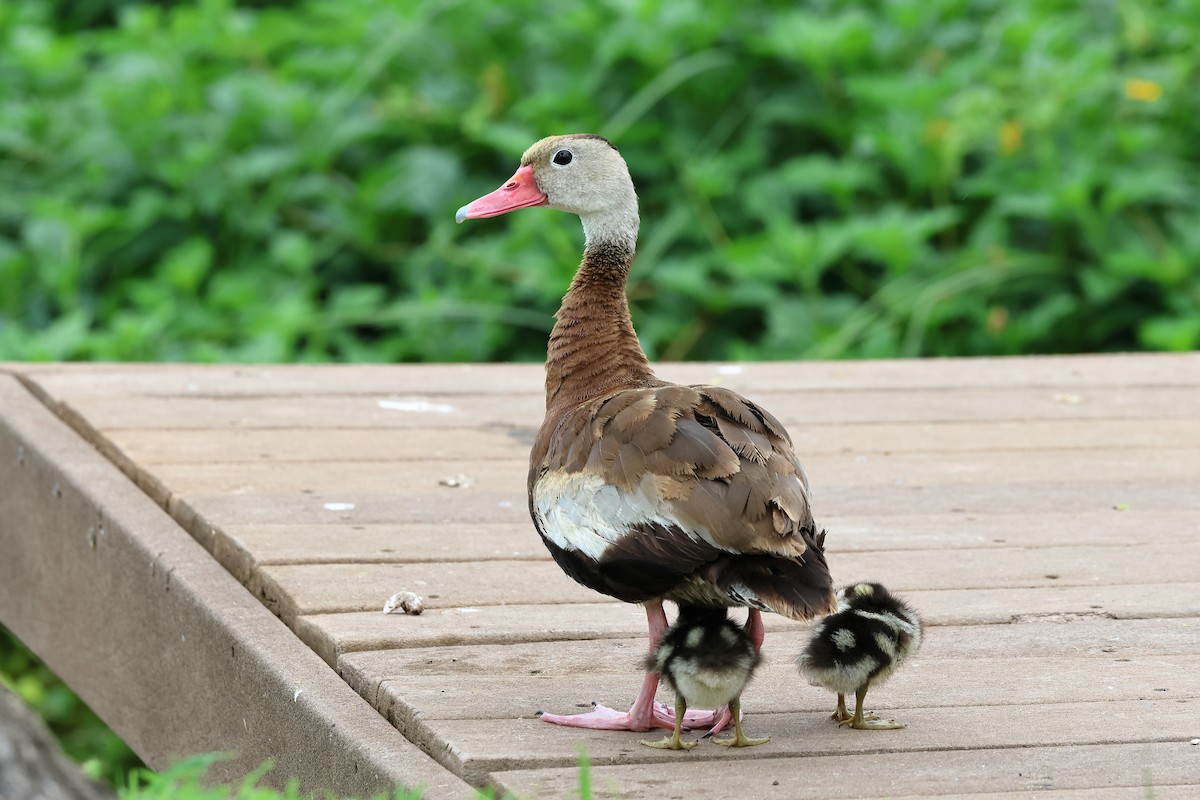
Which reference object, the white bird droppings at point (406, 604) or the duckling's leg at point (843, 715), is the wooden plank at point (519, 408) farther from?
the duckling's leg at point (843, 715)

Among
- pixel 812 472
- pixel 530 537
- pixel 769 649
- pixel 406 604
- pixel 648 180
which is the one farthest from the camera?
pixel 648 180

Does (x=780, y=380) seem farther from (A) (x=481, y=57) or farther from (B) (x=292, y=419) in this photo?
(A) (x=481, y=57)

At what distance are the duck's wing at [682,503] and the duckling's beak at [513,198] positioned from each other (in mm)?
865

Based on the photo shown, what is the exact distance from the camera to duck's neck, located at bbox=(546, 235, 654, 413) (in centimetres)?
333

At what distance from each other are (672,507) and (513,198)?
1288 mm

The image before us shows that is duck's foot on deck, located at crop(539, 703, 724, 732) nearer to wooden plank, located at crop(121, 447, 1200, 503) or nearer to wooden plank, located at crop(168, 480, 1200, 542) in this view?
wooden plank, located at crop(168, 480, 1200, 542)

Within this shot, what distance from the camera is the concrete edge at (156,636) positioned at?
9.70 feet

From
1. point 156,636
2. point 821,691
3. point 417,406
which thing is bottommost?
point 156,636

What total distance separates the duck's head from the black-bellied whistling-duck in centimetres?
42

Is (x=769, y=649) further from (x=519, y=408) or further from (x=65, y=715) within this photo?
(x=65, y=715)

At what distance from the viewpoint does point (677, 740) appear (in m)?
2.79

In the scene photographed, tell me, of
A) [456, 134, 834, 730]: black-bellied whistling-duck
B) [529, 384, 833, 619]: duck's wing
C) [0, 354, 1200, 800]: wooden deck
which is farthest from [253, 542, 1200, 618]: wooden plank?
[529, 384, 833, 619]: duck's wing

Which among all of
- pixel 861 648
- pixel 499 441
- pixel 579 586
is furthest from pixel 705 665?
pixel 499 441

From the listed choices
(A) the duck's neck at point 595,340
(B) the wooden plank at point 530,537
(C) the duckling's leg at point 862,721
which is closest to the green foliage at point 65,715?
(B) the wooden plank at point 530,537
